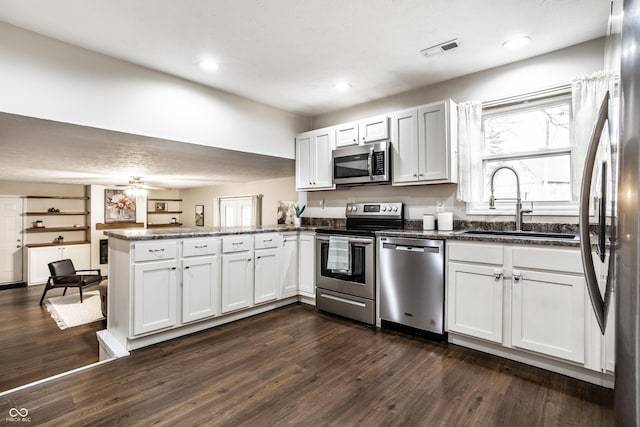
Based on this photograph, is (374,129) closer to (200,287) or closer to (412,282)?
(412,282)

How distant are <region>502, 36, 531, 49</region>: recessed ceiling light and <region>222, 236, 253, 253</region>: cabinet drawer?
2.95m

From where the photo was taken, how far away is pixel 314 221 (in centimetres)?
461

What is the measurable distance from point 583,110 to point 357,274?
2366mm

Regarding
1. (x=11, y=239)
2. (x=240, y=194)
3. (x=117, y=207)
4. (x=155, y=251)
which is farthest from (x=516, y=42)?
(x=11, y=239)

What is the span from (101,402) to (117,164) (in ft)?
11.7

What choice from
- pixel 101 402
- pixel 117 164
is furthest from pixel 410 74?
pixel 117 164

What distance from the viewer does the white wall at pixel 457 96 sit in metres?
2.66

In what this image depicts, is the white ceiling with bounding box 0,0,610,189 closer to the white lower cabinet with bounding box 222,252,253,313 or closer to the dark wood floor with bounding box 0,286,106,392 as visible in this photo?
the white lower cabinet with bounding box 222,252,253,313

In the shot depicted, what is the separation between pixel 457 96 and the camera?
3.29 m

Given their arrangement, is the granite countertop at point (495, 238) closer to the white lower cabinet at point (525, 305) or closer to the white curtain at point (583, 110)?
the white lower cabinet at point (525, 305)

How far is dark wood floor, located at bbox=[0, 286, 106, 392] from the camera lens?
2.82 m

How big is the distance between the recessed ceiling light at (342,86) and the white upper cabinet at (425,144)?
0.60 metres

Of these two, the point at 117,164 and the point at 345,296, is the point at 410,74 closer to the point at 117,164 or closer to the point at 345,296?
the point at 345,296

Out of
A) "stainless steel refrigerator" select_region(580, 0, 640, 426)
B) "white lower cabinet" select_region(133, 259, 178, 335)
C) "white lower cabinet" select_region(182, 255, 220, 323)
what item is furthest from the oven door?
"stainless steel refrigerator" select_region(580, 0, 640, 426)
